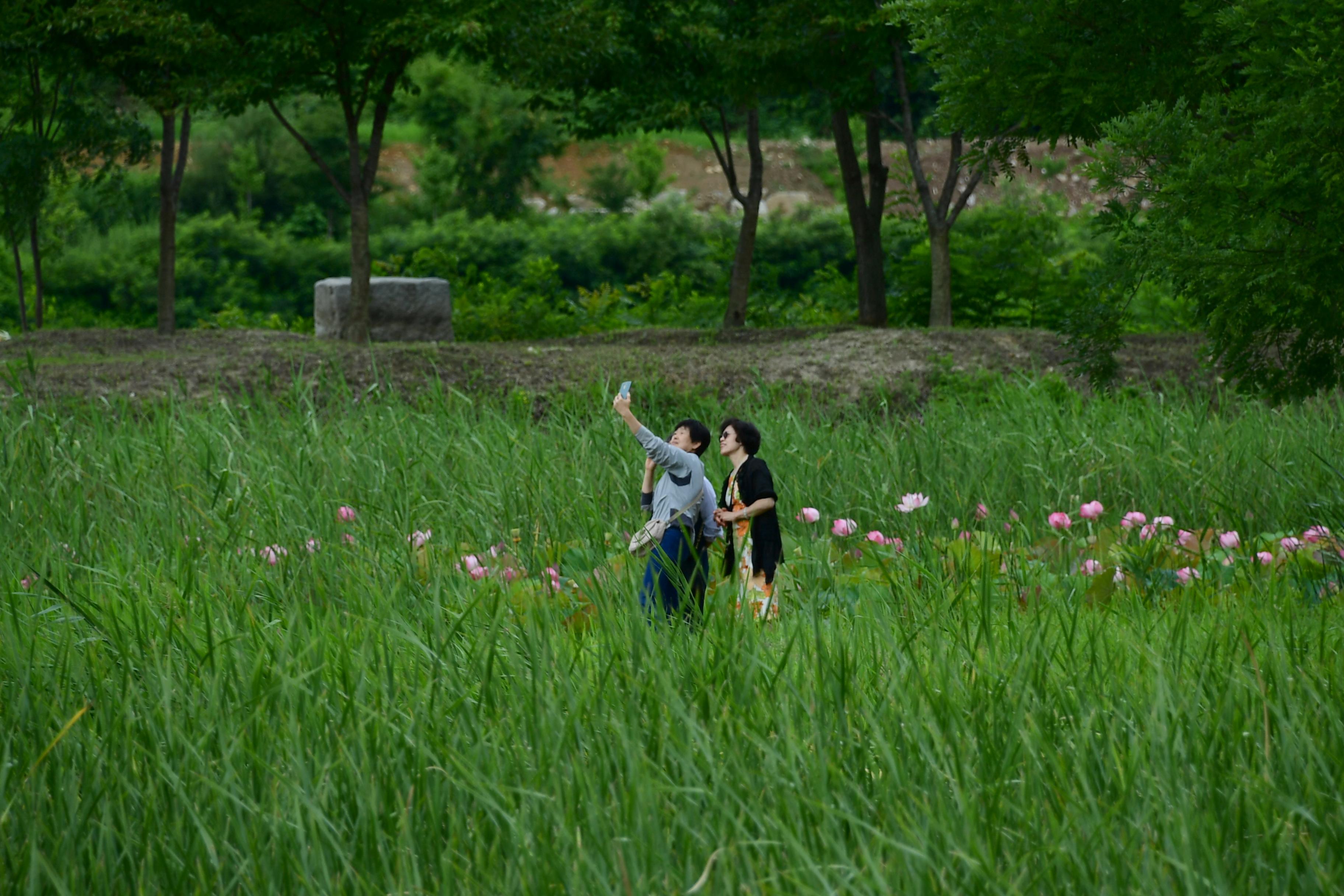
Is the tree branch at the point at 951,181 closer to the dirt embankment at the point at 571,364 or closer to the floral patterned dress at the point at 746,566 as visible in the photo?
the dirt embankment at the point at 571,364

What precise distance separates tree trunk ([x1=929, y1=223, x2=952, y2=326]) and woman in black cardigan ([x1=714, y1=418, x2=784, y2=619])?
8241 mm

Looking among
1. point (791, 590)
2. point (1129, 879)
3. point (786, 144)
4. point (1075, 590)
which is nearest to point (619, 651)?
point (791, 590)

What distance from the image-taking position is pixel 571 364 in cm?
1029

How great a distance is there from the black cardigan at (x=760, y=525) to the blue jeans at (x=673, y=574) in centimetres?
16

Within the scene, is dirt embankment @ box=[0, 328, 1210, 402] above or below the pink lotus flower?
above

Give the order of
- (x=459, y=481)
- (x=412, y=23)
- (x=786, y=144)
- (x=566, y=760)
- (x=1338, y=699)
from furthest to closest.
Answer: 1. (x=786, y=144)
2. (x=412, y=23)
3. (x=459, y=481)
4. (x=1338, y=699)
5. (x=566, y=760)

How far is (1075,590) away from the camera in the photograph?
3820mm

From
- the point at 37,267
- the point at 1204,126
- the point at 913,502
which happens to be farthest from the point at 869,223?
the point at 37,267

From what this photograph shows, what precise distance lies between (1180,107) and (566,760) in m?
3.51

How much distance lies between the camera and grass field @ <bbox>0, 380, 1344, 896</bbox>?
7.38ft

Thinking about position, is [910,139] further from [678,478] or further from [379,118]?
[678,478]

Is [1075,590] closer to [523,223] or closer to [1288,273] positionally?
[1288,273]

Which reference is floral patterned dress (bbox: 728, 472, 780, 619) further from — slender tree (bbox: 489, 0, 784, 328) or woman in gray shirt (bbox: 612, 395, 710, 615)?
slender tree (bbox: 489, 0, 784, 328)

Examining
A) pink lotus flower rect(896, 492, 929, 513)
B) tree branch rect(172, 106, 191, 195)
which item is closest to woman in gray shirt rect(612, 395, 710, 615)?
pink lotus flower rect(896, 492, 929, 513)
